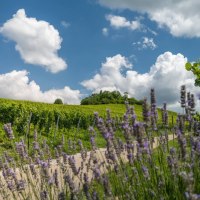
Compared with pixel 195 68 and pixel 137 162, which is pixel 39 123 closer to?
pixel 195 68

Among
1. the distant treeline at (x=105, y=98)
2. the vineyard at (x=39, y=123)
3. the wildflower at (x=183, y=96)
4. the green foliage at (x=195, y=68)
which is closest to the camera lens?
the wildflower at (x=183, y=96)

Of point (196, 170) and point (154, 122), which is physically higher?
point (154, 122)

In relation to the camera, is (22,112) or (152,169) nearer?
(152,169)

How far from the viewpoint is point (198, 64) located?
21.1ft

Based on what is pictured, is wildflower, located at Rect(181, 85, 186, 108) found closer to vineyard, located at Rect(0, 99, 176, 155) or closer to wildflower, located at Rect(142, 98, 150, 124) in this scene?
wildflower, located at Rect(142, 98, 150, 124)

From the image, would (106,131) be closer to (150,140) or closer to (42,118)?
(150,140)

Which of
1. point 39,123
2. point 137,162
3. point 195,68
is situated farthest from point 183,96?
point 39,123

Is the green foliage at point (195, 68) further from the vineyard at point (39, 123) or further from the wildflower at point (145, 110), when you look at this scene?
the vineyard at point (39, 123)

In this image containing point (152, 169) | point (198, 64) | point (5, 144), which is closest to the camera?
point (152, 169)

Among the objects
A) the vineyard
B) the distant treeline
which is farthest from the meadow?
the distant treeline

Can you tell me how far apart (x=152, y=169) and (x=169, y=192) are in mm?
314

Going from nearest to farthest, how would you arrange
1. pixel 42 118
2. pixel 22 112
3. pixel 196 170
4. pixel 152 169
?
pixel 196 170 < pixel 152 169 < pixel 22 112 < pixel 42 118

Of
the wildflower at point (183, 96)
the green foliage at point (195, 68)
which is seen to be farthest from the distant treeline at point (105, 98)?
the wildflower at point (183, 96)

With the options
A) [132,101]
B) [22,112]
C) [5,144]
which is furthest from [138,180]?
[132,101]
